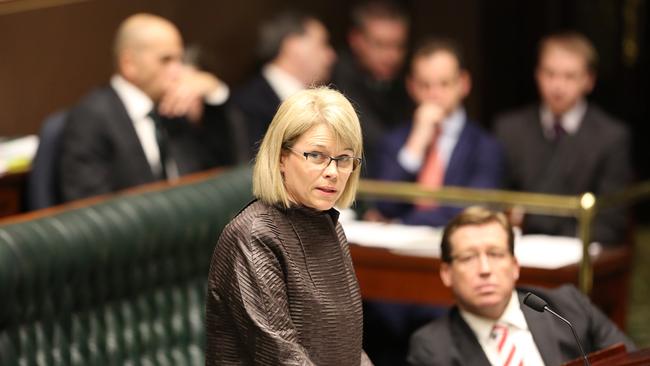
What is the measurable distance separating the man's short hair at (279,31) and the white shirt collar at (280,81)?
0.33ft

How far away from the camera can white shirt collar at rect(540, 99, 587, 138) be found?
679 centimetres

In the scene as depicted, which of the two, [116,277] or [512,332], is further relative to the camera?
[116,277]

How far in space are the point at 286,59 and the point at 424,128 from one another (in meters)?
1.05

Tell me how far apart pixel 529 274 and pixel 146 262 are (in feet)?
5.33

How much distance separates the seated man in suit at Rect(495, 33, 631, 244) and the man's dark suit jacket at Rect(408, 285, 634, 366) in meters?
2.51

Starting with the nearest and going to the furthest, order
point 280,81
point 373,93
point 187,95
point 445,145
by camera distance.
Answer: point 187,95, point 445,145, point 280,81, point 373,93

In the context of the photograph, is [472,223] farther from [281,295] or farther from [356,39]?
[356,39]

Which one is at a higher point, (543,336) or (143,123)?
(143,123)

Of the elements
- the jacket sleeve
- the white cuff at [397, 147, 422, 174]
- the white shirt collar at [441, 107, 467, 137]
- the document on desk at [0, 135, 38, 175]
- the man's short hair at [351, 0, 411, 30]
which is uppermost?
the man's short hair at [351, 0, 411, 30]

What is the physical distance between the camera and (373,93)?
7688 mm

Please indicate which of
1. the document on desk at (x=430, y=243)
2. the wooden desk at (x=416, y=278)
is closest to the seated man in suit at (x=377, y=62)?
the document on desk at (x=430, y=243)

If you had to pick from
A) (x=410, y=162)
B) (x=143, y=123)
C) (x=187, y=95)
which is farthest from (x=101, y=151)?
(x=410, y=162)

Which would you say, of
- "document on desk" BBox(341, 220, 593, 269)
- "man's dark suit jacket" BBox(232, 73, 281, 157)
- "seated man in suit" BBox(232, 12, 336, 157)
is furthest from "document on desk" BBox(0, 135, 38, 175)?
"document on desk" BBox(341, 220, 593, 269)

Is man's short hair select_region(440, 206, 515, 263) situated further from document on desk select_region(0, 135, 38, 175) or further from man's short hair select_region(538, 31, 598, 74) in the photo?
man's short hair select_region(538, 31, 598, 74)
